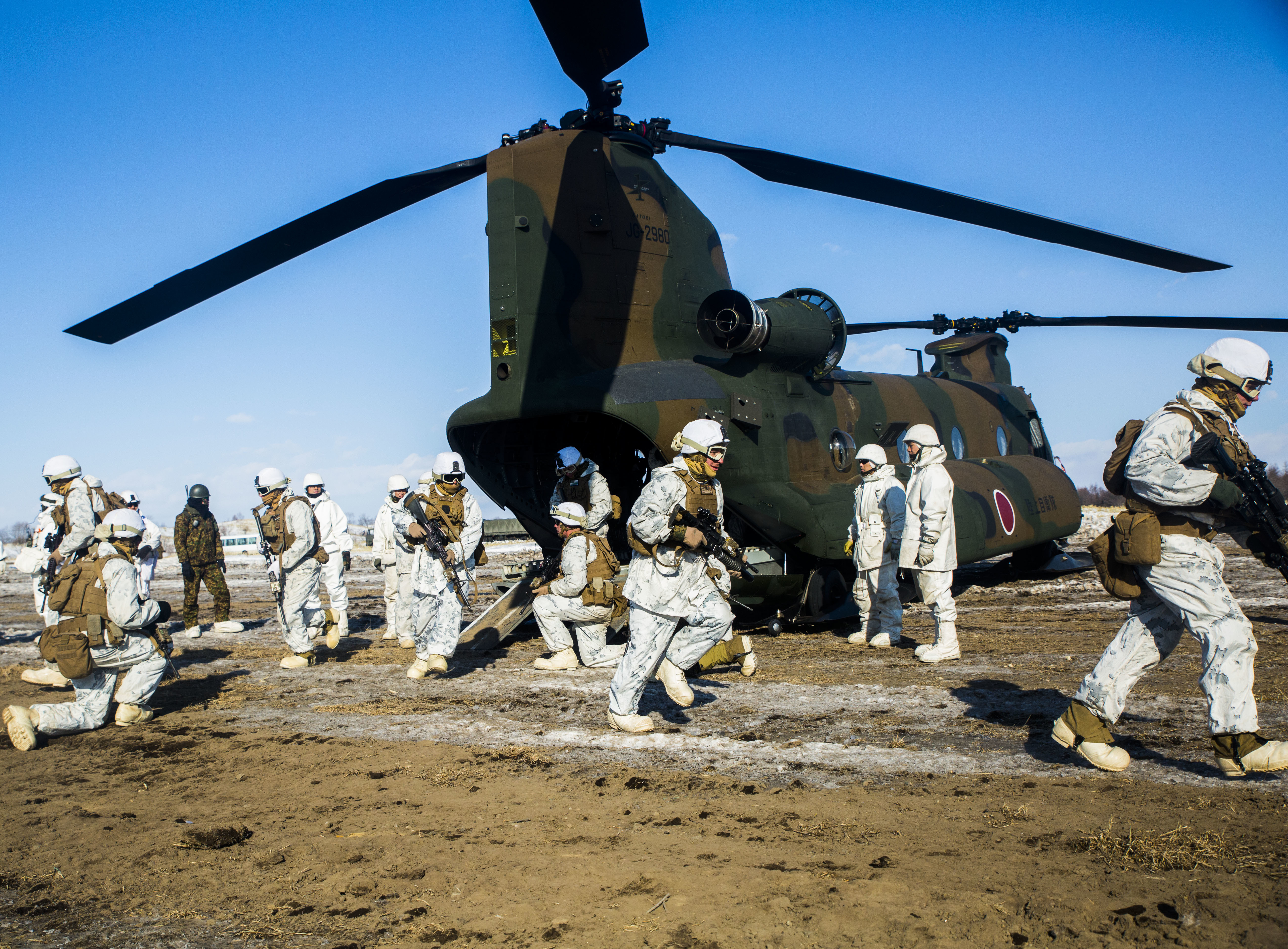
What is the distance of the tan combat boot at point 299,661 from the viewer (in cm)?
863

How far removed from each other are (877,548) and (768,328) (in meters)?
2.47

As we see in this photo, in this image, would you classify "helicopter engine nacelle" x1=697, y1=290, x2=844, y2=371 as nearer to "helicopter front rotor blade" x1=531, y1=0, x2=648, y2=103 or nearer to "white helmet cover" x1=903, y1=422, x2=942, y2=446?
"white helmet cover" x1=903, y1=422, x2=942, y2=446

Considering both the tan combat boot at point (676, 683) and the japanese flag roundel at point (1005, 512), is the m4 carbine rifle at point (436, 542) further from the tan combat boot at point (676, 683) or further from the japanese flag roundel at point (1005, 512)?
the japanese flag roundel at point (1005, 512)

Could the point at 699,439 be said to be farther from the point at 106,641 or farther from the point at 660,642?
the point at 106,641

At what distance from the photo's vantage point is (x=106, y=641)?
587 cm

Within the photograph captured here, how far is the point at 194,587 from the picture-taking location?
459 inches

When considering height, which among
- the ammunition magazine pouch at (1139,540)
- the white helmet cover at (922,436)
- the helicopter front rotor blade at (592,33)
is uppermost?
the helicopter front rotor blade at (592,33)

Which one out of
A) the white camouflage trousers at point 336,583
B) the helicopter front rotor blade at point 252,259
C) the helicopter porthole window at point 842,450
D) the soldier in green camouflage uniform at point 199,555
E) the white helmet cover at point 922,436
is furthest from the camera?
the soldier in green camouflage uniform at point 199,555

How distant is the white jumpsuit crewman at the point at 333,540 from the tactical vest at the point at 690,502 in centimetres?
628

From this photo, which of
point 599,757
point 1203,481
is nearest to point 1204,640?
point 1203,481

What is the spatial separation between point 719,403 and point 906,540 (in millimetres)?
2217

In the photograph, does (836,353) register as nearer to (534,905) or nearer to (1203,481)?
(1203,481)

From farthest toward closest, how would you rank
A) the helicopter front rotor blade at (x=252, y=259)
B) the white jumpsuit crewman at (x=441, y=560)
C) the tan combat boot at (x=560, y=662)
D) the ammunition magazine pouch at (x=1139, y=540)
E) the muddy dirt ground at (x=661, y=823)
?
the tan combat boot at (x=560, y=662)
the white jumpsuit crewman at (x=441, y=560)
the helicopter front rotor blade at (x=252, y=259)
the ammunition magazine pouch at (x=1139, y=540)
the muddy dirt ground at (x=661, y=823)

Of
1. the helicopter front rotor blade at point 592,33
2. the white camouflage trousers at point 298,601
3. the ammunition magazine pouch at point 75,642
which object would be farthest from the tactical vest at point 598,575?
the helicopter front rotor blade at point 592,33
